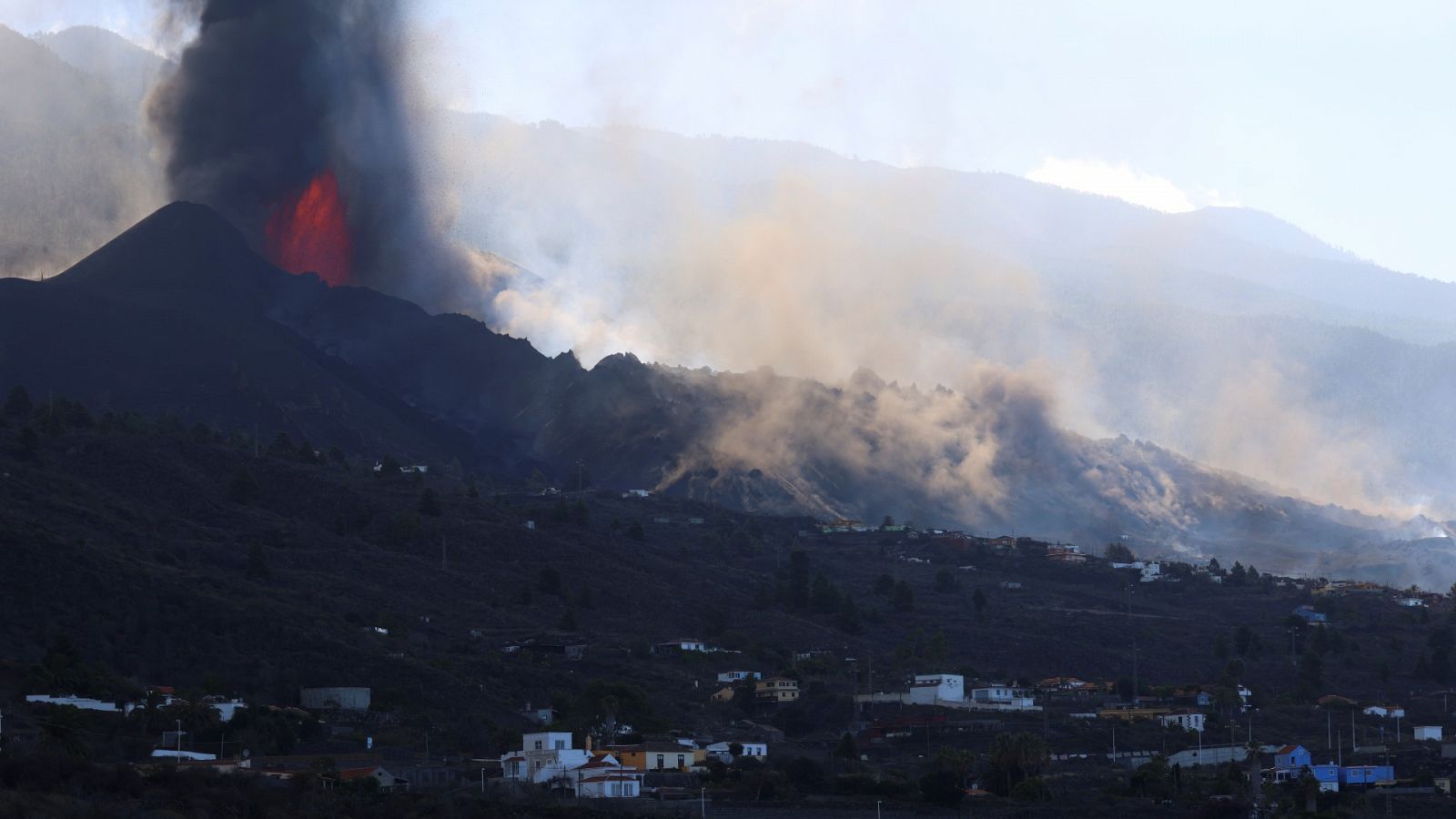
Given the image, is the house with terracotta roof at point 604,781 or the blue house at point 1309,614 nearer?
the house with terracotta roof at point 604,781

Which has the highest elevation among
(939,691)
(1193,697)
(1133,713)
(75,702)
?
(939,691)

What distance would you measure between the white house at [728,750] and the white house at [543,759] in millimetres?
7623

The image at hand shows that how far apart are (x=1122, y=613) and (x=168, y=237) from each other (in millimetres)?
96043

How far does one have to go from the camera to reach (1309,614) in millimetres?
154250

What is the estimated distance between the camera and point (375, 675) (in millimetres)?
99188

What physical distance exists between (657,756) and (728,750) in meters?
6.08

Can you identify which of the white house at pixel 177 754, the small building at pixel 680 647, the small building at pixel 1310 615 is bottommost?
the white house at pixel 177 754

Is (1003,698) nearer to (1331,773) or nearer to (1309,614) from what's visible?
(1331,773)

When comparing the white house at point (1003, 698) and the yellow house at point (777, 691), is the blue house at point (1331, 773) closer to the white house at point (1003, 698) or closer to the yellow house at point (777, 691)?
the white house at point (1003, 698)

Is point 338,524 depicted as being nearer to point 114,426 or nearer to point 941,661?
point 114,426

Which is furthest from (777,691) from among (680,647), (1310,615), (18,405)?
(18,405)

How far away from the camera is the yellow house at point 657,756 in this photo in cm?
8350

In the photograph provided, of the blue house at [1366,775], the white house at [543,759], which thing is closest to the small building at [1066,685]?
the blue house at [1366,775]

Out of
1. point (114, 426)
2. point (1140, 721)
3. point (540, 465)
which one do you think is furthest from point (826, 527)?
point (1140, 721)
